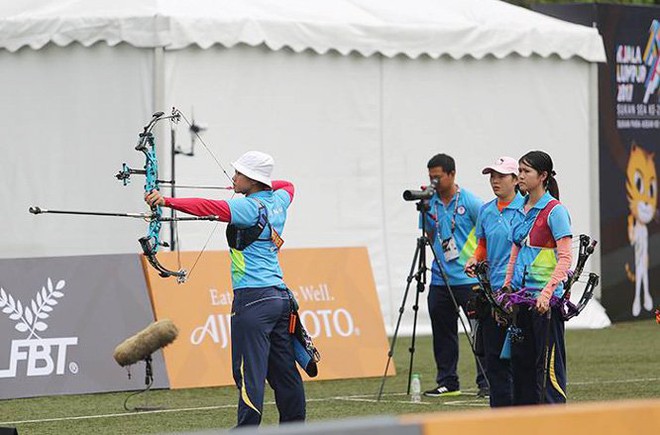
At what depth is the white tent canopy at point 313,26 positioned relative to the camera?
53.6 feet

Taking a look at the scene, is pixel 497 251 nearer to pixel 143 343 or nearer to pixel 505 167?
pixel 505 167

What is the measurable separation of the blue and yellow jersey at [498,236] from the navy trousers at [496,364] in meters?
0.37

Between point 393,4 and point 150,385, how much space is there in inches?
270

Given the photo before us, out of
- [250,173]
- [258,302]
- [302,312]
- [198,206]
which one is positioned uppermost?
[250,173]

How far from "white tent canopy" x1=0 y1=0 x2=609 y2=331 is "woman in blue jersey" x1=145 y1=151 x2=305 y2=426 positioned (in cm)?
663

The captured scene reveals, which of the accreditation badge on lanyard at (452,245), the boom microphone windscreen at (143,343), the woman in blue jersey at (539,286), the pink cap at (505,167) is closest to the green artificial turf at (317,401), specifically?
the boom microphone windscreen at (143,343)

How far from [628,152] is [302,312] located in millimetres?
7136

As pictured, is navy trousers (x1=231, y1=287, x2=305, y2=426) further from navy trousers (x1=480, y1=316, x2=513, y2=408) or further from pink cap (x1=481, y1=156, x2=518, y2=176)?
pink cap (x1=481, y1=156, x2=518, y2=176)

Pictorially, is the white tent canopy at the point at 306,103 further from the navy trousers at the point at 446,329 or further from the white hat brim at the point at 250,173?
the white hat brim at the point at 250,173

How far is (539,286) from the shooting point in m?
10.2

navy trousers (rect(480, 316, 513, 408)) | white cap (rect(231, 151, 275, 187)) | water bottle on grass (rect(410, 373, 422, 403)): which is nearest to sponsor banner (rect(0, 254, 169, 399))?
water bottle on grass (rect(410, 373, 422, 403))

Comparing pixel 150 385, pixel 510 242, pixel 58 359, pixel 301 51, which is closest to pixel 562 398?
pixel 510 242

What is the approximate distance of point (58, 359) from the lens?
44.0ft

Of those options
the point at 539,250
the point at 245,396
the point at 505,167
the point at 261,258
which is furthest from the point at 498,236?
the point at 245,396
